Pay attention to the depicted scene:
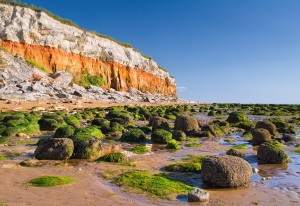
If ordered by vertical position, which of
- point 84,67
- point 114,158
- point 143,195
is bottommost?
point 143,195

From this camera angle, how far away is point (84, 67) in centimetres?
5378

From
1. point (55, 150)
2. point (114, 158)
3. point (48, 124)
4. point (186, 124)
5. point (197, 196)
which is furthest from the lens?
point (186, 124)

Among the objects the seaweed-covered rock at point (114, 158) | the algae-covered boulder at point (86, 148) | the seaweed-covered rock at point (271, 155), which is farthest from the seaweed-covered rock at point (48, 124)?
the seaweed-covered rock at point (271, 155)

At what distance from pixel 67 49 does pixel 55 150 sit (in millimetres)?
42108

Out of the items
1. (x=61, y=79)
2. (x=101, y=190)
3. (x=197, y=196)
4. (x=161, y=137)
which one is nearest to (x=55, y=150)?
(x=101, y=190)

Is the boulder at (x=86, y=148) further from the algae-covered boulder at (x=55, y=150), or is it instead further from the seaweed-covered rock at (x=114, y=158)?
the seaweed-covered rock at (x=114, y=158)

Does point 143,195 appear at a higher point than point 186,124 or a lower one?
lower

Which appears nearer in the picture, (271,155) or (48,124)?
(271,155)

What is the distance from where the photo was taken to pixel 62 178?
27.5 feet

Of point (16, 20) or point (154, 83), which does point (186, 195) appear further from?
A: point (154, 83)

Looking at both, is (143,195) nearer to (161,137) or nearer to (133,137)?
(161,137)

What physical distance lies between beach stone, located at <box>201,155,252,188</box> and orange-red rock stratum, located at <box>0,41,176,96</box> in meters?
39.3

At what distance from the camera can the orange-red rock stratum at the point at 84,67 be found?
4446cm

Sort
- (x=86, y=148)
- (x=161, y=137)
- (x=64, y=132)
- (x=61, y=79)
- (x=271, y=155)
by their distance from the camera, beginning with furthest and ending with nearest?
(x=61, y=79) → (x=161, y=137) → (x=64, y=132) → (x=271, y=155) → (x=86, y=148)
